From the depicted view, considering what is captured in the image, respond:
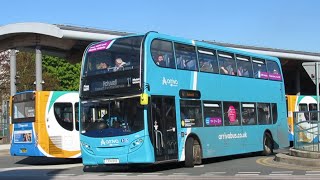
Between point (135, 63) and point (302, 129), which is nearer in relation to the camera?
point (135, 63)

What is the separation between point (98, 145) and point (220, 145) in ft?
15.8

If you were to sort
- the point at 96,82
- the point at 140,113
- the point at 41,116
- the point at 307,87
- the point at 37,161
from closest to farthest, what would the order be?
the point at 140,113 → the point at 96,82 → the point at 41,116 → the point at 37,161 → the point at 307,87

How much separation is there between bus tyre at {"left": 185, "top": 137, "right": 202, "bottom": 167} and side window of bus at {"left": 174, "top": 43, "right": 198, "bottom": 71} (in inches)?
91.0

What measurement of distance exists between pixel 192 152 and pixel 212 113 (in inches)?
75.4

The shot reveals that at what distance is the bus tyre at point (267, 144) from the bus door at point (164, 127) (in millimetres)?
6626

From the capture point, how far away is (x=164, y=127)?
14.8m

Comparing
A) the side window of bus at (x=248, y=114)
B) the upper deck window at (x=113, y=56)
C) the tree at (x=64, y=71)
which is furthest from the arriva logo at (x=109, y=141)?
the tree at (x=64, y=71)

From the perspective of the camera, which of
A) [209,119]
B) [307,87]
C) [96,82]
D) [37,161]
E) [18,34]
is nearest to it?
[96,82]

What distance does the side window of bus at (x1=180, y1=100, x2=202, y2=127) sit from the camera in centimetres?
1570

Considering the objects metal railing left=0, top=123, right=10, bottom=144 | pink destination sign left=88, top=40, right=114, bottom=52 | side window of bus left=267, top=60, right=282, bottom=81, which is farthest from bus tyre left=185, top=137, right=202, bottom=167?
metal railing left=0, top=123, right=10, bottom=144

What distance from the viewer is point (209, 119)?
55.9 feet

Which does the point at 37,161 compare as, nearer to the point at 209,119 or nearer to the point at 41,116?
the point at 41,116

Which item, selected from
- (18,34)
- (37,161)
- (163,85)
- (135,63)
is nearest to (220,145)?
(163,85)

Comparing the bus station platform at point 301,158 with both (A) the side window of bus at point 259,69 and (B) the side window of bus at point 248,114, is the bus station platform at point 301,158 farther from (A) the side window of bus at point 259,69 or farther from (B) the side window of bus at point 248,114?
(A) the side window of bus at point 259,69
